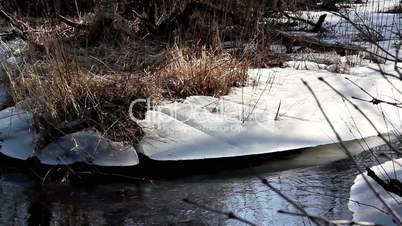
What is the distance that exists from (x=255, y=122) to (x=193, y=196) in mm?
1318

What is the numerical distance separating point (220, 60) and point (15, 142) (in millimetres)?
2105

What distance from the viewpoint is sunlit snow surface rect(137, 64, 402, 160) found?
4.80 meters

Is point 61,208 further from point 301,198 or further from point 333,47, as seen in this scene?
point 333,47

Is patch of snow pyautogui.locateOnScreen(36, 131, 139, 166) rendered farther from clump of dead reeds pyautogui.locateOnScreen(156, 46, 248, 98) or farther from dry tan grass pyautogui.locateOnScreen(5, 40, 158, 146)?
clump of dead reeds pyautogui.locateOnScreen(156, 46, 248, 98)

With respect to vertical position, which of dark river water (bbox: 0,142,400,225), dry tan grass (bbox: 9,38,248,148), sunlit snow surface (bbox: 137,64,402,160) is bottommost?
dark river water (bbox: 0,142,400,225)

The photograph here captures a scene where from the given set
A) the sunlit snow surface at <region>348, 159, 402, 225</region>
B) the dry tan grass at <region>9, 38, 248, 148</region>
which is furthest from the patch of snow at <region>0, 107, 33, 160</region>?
the sunlit snow surface at <region>348, 159, 402, 225</region>

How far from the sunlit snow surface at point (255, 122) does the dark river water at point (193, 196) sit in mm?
228

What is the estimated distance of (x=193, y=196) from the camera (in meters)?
4.02

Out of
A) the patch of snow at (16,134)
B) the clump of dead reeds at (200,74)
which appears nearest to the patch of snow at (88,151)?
the patch of snow at (16,134)

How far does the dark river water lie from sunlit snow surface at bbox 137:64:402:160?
0.75 feet

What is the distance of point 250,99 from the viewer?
5.63 metres

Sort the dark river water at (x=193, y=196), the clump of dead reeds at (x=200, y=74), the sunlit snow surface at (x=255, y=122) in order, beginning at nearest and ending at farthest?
the dark river water at (x=193, y=196) < the sunlit snow surface at (x=255, y=122) < the clump of dead reeds at (x=200, y=74)

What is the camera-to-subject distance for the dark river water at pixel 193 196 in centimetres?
364

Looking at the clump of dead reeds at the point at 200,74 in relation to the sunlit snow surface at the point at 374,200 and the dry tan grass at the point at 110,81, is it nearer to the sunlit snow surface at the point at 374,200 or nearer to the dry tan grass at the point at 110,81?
the dry tan grass at the point at 110,81
